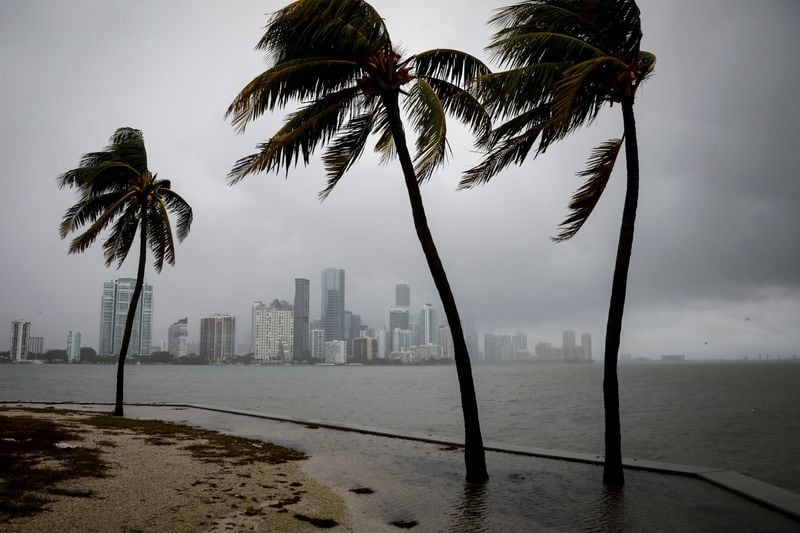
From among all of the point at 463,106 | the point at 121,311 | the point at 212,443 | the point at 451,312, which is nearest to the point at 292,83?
the point at 463,106

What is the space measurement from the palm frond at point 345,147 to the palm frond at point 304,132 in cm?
42

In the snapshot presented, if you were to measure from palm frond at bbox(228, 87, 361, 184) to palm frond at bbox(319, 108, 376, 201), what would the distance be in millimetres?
417

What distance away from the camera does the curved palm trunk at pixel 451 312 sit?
951cm

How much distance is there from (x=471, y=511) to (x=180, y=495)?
4375mm

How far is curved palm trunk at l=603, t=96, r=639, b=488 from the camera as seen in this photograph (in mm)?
8930

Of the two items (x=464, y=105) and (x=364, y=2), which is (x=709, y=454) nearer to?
(x=464, y=105)

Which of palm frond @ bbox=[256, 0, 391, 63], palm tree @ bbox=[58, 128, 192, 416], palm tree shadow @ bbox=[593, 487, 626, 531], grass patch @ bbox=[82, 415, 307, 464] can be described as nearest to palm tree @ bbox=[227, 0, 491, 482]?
palm frond @ bbox=[256, 0, 391, 63]

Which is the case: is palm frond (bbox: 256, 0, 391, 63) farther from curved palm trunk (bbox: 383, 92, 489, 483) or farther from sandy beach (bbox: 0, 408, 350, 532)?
sandy beach (bbox: 0, 408, 350, 532)

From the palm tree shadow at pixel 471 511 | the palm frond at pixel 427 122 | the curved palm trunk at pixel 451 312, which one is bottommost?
the palm tree shadow at pixel 471 511

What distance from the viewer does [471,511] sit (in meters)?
7.67

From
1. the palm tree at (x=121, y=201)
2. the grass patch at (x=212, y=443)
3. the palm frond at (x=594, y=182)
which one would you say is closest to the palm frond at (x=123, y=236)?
the palm tree at (x=121, y=201)

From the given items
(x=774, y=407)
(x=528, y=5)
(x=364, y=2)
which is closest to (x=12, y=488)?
(x=364, y=2)

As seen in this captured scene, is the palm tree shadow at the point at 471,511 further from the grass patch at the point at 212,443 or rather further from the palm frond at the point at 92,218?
the palm frond at the point at 92,218

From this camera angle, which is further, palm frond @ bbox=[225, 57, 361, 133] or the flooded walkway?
palm frond @ bbox=[225, 57, 361, 133]
